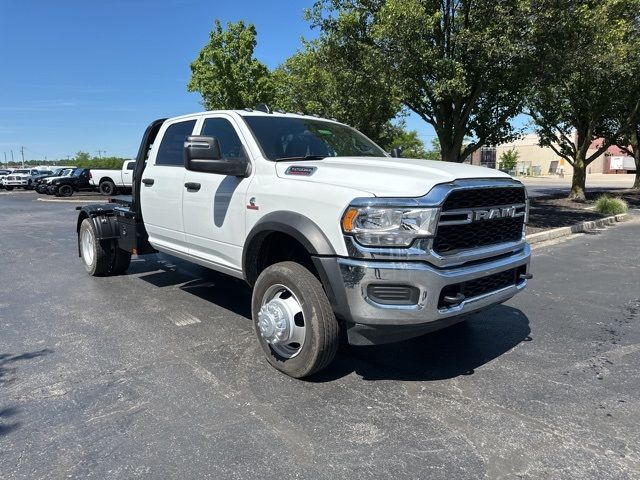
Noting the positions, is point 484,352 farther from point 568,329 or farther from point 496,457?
point 496,457

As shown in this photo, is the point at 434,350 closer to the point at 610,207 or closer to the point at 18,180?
the point at 610,207

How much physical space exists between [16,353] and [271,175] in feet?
8.86

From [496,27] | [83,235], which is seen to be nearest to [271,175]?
[83,235]

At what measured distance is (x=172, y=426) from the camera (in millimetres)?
3150

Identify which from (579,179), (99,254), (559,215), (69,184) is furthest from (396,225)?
(69,184)

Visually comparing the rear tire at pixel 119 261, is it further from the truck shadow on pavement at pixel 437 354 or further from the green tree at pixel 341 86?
the green tree at pixel 341 86

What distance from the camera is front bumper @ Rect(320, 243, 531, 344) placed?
127 inches

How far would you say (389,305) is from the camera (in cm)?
329

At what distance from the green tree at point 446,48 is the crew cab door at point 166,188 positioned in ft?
20.3

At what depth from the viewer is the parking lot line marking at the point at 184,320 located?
16.8 ft

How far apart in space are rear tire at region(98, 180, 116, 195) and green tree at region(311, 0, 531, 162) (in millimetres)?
20378

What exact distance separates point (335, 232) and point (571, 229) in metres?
10.8

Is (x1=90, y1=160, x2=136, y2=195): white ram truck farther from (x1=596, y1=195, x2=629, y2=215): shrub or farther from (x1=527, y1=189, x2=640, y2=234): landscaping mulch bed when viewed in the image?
(x1=596, y1=195, x2=629, y2=215): shrub

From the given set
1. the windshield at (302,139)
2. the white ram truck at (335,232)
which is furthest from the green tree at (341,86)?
the white ram truck at (335,232)
